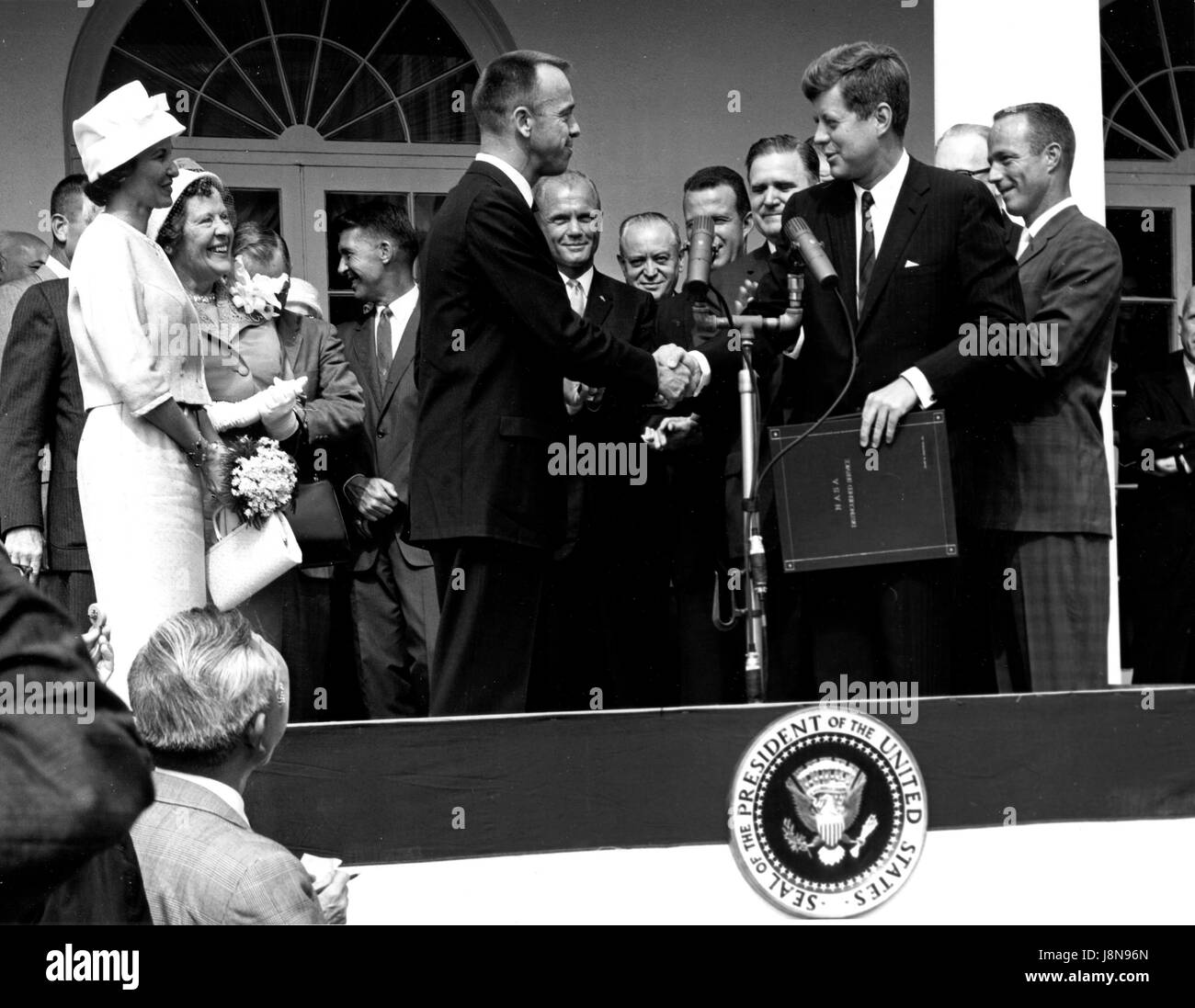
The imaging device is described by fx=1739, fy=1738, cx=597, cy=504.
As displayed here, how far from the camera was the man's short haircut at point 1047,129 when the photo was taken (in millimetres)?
5547

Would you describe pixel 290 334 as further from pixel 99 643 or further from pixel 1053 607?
pixel 1053 607

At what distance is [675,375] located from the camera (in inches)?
201

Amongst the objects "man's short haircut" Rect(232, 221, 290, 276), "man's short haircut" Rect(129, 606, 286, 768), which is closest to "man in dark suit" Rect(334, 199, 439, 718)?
"man's short haircut" Rect(232, 221, 290, 276)

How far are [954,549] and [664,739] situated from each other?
0.93 m

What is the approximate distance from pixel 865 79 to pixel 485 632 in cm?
190

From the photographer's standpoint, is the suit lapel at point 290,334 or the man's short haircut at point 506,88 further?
the suit lapel at point 290,334

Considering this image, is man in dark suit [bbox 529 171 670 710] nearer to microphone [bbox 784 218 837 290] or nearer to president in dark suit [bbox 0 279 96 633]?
microphone [bbox 784 218 837 290]

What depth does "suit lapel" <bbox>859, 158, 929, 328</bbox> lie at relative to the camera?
4855mm

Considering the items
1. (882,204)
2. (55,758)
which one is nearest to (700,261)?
(882,204)

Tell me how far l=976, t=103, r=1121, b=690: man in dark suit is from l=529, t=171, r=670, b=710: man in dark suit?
1210mm

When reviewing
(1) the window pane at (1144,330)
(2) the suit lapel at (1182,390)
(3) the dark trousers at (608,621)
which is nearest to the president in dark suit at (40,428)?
(3) the dark trousers at (608,621)

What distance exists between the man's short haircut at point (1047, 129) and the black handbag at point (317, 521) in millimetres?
2504

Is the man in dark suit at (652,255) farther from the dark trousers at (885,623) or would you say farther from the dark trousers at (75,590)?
the dark trousers at (75,590)
